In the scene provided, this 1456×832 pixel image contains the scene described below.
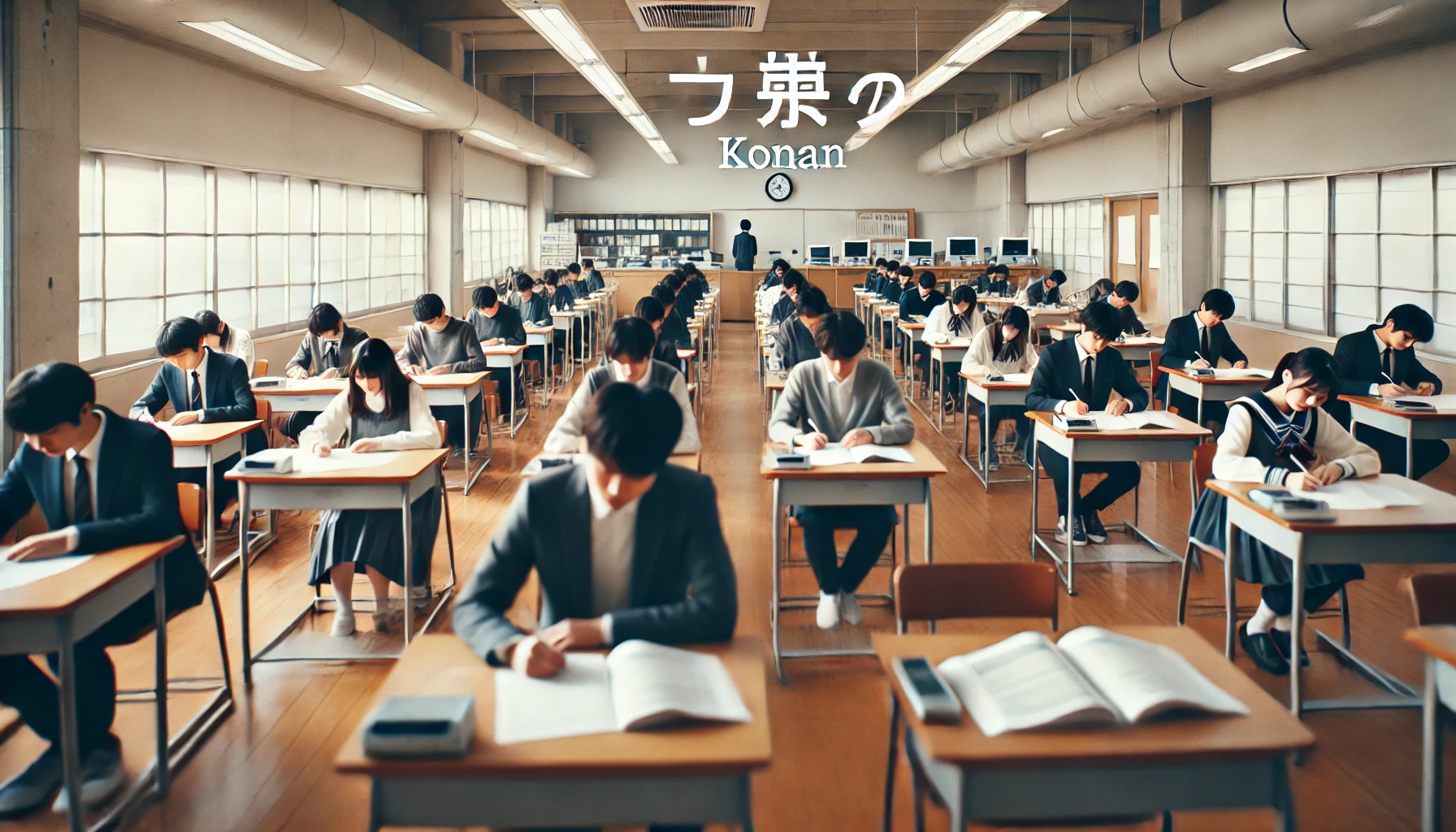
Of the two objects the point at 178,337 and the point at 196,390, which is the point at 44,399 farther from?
the point at 196,390

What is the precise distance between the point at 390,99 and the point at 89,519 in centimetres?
747

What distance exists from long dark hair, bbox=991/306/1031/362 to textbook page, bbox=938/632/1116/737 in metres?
5.05

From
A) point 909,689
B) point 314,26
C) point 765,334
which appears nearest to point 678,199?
point 765,334

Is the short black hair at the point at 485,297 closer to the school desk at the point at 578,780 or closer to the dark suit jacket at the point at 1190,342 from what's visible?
the dark suit jacket at the point at 1190,342

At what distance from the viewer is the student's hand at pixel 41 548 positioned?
265cm

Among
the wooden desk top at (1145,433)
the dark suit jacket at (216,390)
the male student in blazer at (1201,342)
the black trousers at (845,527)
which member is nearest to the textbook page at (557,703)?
the black trousers at (845,527)

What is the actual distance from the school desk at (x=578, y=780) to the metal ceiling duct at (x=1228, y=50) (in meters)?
5.93

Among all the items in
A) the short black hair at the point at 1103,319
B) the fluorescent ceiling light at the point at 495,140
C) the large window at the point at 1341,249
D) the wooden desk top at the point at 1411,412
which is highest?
the fluorescent ceiling light at the point at 495,140

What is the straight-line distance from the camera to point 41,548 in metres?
2.67

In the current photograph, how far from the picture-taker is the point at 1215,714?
176 cm

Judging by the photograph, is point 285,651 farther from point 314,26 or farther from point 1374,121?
point 1374,121

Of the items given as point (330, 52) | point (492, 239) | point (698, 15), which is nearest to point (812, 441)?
point (698, 15)

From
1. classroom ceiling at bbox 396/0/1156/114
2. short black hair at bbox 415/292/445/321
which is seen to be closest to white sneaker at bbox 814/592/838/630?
short black hair at bbox 415/292/445/321

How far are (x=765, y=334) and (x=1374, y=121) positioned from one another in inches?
202
